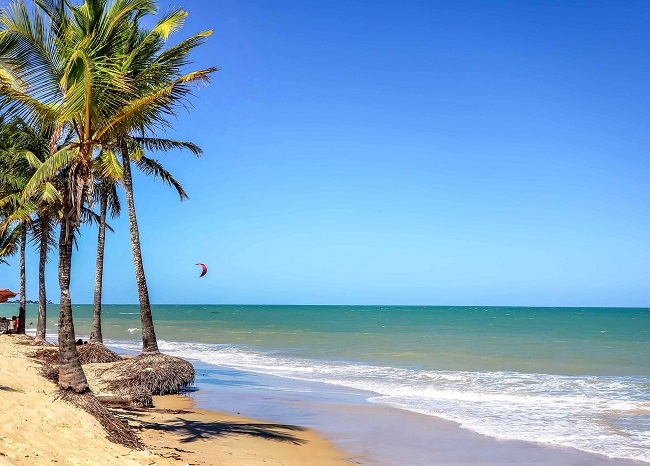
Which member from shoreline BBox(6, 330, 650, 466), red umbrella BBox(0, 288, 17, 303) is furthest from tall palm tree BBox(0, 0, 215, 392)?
red umbrella BBox(0, 288, 17, 303)

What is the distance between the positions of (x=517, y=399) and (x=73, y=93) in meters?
14.5

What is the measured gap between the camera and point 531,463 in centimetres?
1030

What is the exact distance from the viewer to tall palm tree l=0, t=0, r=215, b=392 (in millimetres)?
9570

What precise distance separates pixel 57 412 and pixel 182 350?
2635cm

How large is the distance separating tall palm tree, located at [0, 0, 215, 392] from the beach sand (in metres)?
1.19

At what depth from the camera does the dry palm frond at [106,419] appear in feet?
28.5

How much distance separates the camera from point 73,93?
31.0ft

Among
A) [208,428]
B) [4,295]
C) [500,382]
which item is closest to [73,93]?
[208,428]

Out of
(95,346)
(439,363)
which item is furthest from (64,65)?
(439,363)

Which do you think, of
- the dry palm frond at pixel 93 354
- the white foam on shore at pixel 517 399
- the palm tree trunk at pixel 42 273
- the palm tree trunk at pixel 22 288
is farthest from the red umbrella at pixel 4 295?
the dry palm frond at pixel 93 354

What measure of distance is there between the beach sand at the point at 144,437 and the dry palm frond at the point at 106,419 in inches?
5.3

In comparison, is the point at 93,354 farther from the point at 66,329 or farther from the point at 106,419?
the point at 106,419

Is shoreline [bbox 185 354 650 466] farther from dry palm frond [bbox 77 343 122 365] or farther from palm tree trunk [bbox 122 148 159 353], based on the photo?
dry palm frond [bbox 77 343 122 365]

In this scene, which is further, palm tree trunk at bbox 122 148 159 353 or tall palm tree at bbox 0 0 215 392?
palm tree trunk at bbox 122 148 159 353
